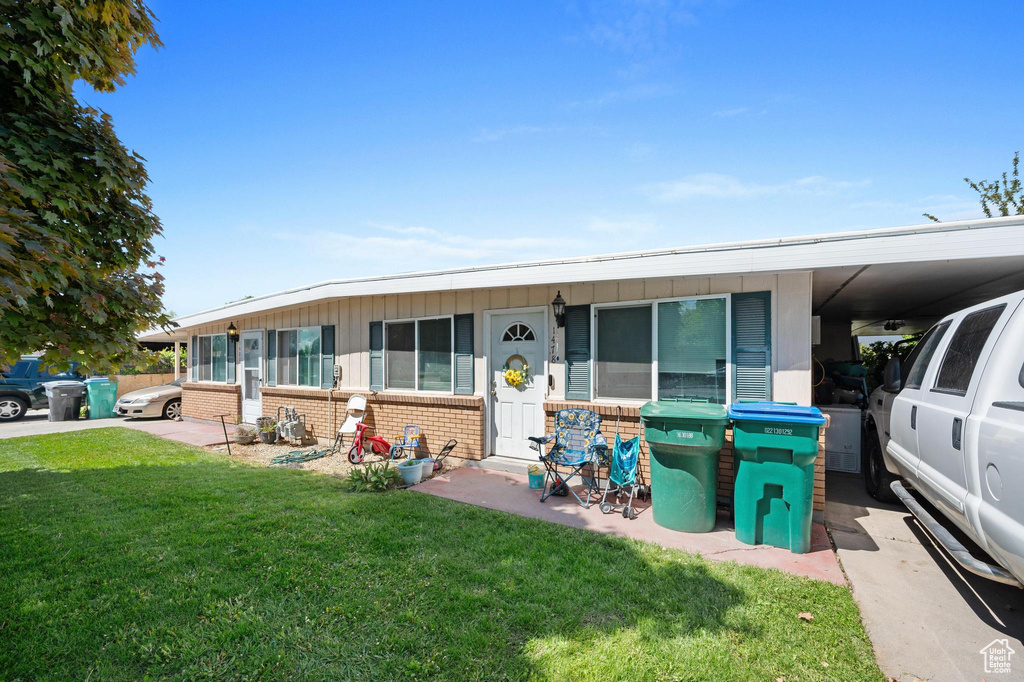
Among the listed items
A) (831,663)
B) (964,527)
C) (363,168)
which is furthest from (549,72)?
(831,663)

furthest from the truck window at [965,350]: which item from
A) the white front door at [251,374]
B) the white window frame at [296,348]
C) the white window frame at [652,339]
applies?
the white front door at [251,374]

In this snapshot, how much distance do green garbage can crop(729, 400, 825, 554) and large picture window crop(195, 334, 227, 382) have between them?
12132 millimetres

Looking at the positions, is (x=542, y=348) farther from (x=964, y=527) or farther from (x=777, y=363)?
(x=964, y=527)

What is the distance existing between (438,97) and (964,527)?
319 inches

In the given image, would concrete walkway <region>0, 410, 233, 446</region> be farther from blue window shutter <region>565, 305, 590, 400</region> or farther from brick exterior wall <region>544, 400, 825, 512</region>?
blue window shutter <region>565, 305, 590, 400</region>

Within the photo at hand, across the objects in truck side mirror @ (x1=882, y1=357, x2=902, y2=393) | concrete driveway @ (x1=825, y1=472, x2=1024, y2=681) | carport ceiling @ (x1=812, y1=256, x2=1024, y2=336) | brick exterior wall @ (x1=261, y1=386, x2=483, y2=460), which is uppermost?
carport ceiling @ (x1=812, y1=256, x2=1024, y2=336)

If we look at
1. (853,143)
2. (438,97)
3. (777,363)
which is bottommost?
(777,363)

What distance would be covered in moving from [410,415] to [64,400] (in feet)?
38.6

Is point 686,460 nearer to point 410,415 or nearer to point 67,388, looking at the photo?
point 410,415

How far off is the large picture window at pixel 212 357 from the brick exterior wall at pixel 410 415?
3.43 m

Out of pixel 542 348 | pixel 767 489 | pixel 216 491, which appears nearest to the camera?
pixel 767 489

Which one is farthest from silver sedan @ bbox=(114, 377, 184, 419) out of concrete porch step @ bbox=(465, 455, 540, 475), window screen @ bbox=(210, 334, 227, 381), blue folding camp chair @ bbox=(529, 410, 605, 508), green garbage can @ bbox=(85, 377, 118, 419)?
blue folding camp chair @ bbox=(529, 410, 605, 508)

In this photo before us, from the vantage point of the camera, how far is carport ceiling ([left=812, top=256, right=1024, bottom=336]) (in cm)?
448

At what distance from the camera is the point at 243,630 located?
2.71 m
